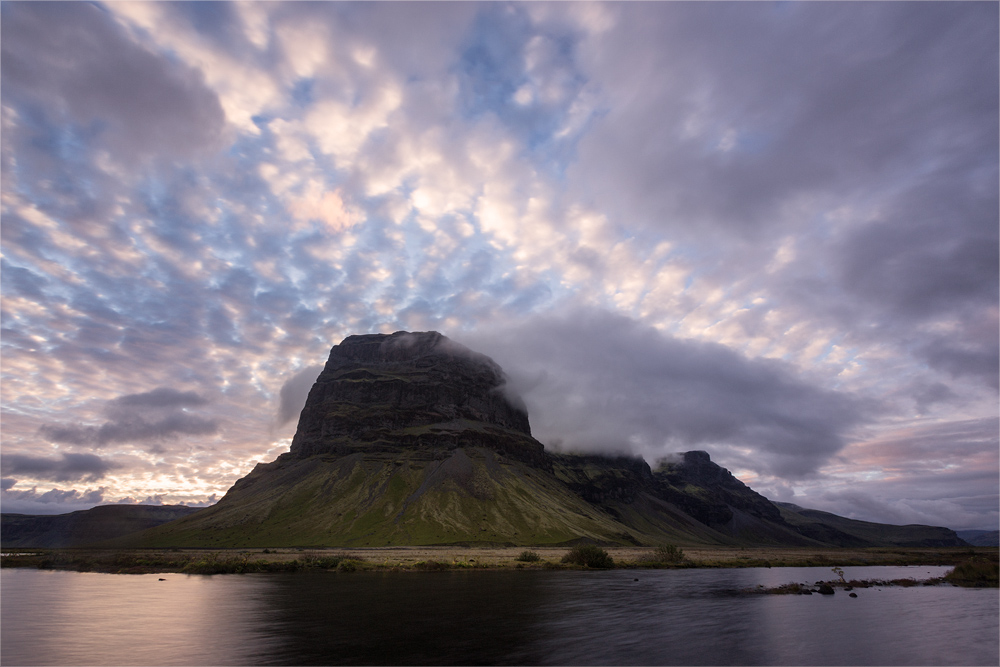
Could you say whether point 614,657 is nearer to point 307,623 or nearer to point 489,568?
point 307,623

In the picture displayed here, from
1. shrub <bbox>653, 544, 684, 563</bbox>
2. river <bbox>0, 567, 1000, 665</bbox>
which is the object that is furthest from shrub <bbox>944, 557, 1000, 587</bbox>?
shrub <bbox>653, 544, 684, 563</bbox>

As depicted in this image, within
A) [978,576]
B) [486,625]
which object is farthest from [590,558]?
[486,625]

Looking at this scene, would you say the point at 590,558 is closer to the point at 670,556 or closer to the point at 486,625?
the point at 670,556

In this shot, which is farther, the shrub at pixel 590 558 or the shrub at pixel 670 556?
the shrub at pixel 670 556

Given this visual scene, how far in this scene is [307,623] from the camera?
46.4 metres

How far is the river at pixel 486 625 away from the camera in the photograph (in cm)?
A: 3591

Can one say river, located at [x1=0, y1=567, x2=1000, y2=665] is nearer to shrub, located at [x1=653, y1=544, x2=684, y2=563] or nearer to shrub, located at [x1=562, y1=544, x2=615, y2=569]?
shrub, located at [x1=562, y1=544, x2=615, y2=569]

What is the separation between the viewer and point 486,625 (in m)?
45.4

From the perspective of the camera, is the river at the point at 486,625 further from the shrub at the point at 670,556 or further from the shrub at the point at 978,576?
the shrub at the point at 670,556

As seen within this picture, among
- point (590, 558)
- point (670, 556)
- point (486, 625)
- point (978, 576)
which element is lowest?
point (486, 625)

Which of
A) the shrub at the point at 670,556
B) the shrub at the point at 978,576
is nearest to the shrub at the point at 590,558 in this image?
the shrub at the point at 670,556

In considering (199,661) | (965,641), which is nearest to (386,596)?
(199,661)

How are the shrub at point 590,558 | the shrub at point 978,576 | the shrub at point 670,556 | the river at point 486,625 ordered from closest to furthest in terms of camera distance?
the river at point 486,625, the shrub at point 978,576, the shrub at point 590,558, the shrub at point 670,556

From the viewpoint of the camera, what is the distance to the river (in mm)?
35906
